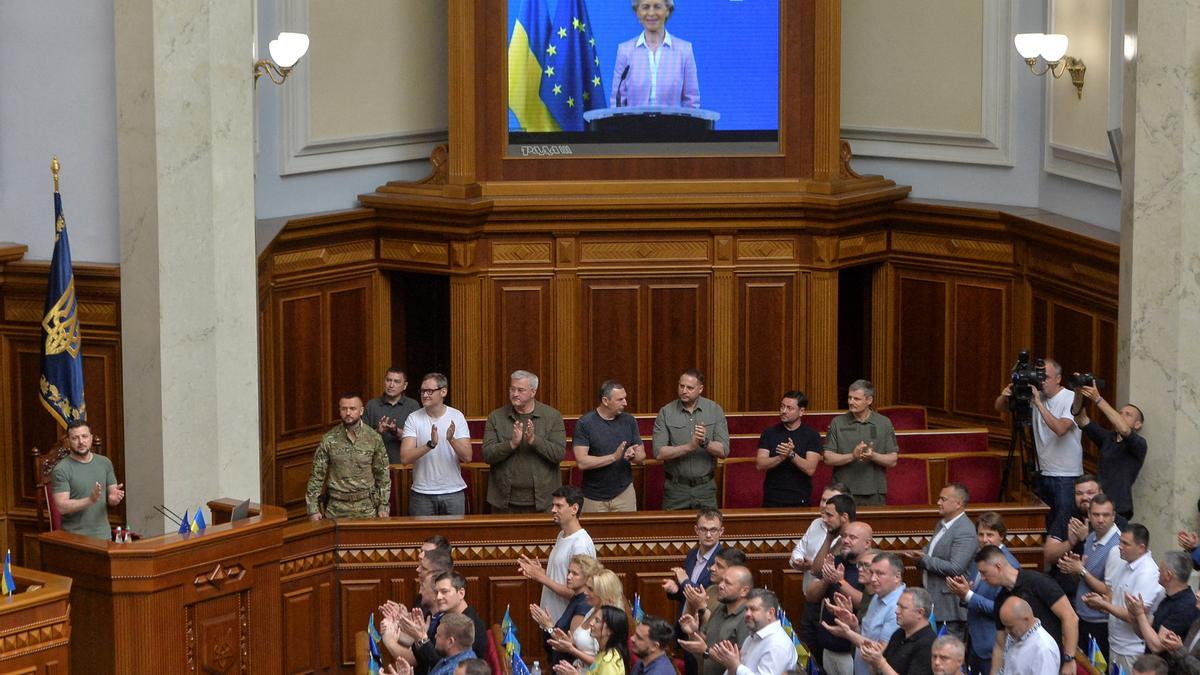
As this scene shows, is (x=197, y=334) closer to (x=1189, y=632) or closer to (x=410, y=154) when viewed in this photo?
(x=410, y=154)

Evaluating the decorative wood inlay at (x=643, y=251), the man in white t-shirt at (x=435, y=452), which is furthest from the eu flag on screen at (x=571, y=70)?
the man in white t-shirt at (x=435, y=452)

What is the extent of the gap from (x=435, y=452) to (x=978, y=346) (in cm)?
551

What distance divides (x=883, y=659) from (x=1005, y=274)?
273 inches

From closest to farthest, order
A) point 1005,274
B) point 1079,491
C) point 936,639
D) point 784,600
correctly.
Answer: point 936,639 < point 1079,491 < point 784,600 < point 1005,274

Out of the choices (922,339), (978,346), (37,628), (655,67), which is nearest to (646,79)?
(655,67)

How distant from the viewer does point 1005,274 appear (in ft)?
48.8

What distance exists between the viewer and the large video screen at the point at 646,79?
595 inches

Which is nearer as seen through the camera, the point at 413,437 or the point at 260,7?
the point at 413,437

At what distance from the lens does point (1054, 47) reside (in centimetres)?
1420

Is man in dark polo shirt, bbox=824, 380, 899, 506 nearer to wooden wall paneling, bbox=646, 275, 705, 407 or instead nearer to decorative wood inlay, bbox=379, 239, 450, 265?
wooden wall paneling, bbox=646, 275, 705, 407

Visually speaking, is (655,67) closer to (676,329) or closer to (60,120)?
(676,329)

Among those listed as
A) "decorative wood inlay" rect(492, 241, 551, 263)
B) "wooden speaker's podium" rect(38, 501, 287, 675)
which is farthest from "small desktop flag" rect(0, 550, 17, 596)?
"decorative wood inlay" rect(492, 241, 551, 263)

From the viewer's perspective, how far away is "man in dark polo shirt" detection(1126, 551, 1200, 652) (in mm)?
9102

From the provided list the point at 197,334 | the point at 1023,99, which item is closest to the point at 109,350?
the point at 197,334
